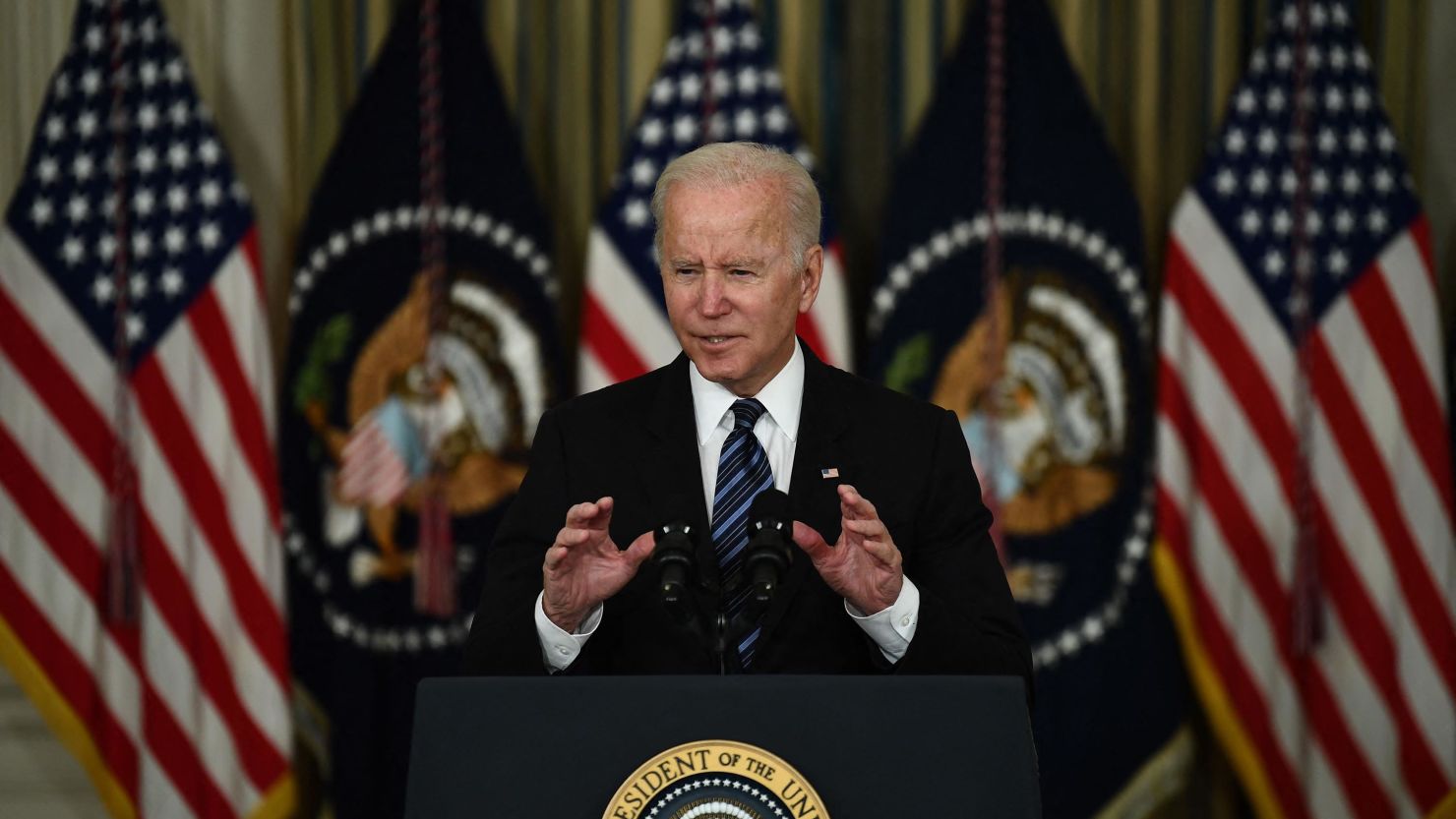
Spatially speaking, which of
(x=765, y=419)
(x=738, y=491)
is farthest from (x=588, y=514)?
(x=765, y=419)

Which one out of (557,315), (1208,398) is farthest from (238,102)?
(1208,398)

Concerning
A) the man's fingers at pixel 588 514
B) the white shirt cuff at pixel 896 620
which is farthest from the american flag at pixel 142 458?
the man's fingers at pixel 588 514

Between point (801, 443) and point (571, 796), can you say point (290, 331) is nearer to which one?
point (801, 443)

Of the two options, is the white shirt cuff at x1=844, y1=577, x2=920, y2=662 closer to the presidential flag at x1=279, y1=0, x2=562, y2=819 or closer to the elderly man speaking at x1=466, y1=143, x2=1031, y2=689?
the elderly man speaking at x1=466, y1=143, x2=1031, y2=689

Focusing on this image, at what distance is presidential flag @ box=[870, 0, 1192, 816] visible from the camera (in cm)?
414

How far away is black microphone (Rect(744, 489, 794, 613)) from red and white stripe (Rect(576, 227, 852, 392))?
2.36 meters

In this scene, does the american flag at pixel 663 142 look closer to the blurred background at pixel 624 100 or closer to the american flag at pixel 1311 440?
the blurred background at pixel 624 100

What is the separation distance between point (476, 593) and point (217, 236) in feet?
3.68

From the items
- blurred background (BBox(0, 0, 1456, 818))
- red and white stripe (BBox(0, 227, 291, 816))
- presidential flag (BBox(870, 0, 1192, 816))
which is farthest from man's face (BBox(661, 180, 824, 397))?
red and white stripe (BBox(0, 227, 291, 816))

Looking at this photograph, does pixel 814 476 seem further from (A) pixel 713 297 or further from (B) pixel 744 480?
(A) pixel 713 297

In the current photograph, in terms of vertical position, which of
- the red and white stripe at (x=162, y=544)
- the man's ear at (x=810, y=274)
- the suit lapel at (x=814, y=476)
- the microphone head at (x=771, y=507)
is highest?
the man's ear at (x=810, y=274)

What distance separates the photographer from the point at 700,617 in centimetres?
177

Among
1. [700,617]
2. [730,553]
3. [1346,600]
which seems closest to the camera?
[700,617]

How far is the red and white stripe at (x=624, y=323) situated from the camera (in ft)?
13.2
